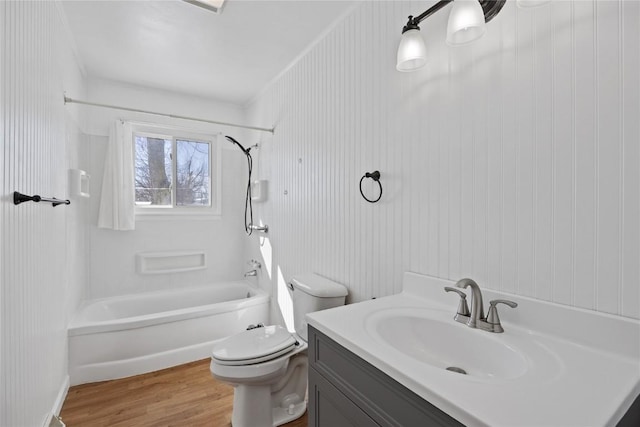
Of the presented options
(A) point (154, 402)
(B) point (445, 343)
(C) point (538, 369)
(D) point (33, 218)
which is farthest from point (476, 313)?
(A) point (154, 402)

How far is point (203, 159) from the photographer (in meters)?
3.43

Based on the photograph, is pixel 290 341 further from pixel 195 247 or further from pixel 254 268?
pixel 195 247

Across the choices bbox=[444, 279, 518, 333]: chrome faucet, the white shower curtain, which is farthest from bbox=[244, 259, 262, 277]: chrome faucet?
bbox=[444, 279, 518, 333]: chrome faucet

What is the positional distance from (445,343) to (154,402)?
1934 mm

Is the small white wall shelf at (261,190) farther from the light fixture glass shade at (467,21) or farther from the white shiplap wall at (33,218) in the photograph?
the light fixture glass shade at (467,21)

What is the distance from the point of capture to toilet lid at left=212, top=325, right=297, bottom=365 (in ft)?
5.23

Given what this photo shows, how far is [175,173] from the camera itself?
326 centimetres

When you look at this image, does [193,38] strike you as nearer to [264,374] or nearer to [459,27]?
[459,27]

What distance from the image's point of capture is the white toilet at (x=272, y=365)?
1.59 metres

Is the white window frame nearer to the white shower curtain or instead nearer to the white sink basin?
the white shower curtain

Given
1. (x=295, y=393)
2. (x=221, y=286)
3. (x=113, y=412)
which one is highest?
(x=221, y=286)

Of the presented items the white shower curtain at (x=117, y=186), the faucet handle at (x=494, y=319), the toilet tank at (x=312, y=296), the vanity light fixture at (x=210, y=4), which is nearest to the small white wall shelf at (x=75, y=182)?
the white shower curtain at (x=117, y=186)

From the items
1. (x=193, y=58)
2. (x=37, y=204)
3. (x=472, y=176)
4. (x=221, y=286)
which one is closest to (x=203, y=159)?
(x=193, y=58)

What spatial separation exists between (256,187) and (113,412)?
1993 millimetres
